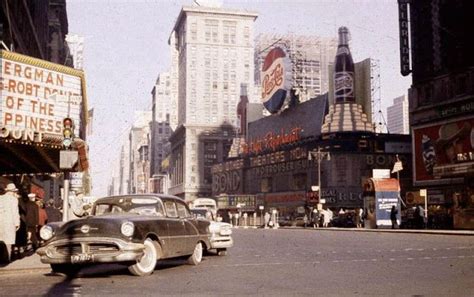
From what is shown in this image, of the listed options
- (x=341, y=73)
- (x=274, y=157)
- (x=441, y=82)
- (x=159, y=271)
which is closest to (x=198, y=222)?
(x=159, y=271)

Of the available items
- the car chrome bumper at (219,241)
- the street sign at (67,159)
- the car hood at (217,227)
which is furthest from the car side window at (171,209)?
the street sign at (67,159)

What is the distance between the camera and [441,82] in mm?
64625

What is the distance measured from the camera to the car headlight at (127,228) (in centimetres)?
1078

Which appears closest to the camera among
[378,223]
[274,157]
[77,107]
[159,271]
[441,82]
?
[159,271]

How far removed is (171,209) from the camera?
12.8 metres

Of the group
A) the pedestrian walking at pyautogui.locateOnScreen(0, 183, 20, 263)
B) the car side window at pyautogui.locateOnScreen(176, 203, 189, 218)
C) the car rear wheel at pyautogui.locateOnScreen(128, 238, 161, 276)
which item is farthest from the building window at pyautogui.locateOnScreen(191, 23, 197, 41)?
the car rear wheel at pyautogui.locateOnScreen(128, 238, 161, 276)

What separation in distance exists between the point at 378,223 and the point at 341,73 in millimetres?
40645

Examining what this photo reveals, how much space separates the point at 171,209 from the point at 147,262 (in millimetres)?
1804

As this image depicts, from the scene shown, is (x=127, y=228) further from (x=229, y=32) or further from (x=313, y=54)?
(x=313, y=54)

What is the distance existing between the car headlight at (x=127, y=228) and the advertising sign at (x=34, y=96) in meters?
4.27

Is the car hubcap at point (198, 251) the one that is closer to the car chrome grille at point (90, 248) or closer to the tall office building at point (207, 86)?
the car chrome grille at point (90, 248)

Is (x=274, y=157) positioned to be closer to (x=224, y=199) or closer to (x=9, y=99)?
(x=224, y=199)

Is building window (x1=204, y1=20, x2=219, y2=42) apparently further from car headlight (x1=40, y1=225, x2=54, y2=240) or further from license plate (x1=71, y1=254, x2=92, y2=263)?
license plate (x1=71, y1=254, x2=92, y2=263)

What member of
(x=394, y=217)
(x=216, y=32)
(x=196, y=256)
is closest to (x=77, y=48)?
(x=216, y=32)
